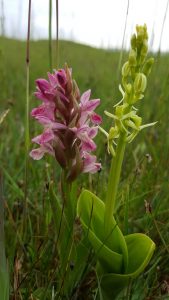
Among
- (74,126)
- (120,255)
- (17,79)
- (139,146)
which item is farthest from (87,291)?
(17,79)

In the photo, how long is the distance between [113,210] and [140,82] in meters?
0.26

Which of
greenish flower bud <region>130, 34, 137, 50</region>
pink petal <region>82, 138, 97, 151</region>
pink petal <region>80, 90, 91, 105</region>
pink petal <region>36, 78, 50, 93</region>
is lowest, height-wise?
pink petal <region>82, 138, 97, 151</region>

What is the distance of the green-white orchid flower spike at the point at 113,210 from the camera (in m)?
0.83

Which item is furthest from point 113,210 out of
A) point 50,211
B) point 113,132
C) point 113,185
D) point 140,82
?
point 50,211

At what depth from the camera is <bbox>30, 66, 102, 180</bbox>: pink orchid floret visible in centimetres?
88

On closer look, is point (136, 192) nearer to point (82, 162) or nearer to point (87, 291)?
point (87, 291)

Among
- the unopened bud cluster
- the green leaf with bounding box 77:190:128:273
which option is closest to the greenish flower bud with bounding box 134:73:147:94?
the unopened bud cluster

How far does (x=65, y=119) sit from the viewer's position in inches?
35.6

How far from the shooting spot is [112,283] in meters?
0.91

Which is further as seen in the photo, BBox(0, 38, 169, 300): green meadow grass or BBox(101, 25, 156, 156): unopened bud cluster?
BBox(0, 38, 169, 300): green meadow grass


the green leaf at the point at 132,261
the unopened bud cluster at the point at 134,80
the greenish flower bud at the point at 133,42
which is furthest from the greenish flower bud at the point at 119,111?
the green leaf at the point at 132,261

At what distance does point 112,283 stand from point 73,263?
0.11 metres

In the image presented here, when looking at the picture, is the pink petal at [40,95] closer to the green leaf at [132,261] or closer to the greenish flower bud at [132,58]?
the greenish flower bud at [132,58]

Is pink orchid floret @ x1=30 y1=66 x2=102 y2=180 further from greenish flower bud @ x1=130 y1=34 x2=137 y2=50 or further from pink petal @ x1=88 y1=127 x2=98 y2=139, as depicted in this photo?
greenish flower bud @ x1=130 y1=34 x2=137 y2=50
